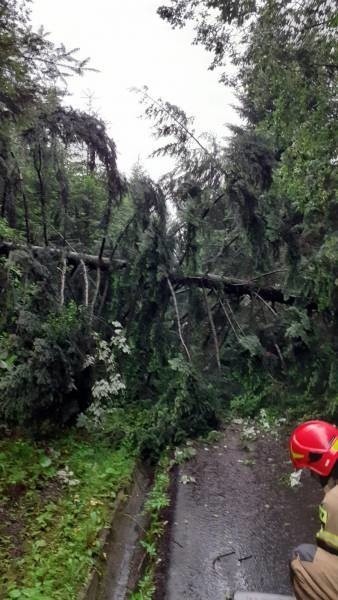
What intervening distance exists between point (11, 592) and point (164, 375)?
504 centimetres

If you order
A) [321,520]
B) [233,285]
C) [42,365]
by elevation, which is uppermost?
[233,285]

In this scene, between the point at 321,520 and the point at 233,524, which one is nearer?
the point at 321,520

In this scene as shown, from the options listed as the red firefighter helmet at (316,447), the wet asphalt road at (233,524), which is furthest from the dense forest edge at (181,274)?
the red firefighter helmet at (316,447)

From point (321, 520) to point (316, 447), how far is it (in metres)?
0.36

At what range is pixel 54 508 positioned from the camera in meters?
5.47

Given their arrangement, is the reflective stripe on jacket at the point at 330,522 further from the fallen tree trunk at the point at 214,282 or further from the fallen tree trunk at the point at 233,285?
the fallen tree trunk at the point at 233,285

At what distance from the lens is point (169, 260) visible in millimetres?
A: 8031

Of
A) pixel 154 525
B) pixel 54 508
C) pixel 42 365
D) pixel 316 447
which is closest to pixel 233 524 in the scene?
pixel 154 525

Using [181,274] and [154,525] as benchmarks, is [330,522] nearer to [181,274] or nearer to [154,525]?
[154,525]

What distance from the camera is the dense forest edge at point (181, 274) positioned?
6534mm

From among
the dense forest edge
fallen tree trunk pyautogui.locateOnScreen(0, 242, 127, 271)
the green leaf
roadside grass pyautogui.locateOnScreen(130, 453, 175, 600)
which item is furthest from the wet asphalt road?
fallen tree trunk pyautogui.locateOnScreen(0, 242, 127, 271)

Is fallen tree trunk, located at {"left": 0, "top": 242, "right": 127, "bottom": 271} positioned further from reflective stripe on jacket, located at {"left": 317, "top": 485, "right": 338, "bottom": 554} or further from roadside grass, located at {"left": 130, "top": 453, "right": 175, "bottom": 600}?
reflective stripe on jacket, located at {"left": 317, "top": 485, "right": 338, "bottom": 554}

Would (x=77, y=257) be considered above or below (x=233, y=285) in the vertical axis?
above

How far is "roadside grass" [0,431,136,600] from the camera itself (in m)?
4.30
